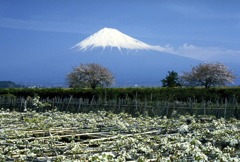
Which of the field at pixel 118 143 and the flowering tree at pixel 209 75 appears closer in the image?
the field at pixel 118 143

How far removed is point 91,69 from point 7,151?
96.0ft

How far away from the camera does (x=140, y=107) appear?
15.0m

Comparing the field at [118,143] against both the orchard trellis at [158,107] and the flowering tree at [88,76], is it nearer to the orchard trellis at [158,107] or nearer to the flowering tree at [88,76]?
the orchard trellis at [158,107]

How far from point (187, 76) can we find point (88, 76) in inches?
320

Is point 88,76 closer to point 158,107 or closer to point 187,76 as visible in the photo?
point 187,76

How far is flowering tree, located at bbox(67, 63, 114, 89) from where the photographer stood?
114 feet

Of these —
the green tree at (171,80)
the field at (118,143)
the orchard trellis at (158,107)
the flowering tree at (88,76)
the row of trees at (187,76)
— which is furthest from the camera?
the flowering tree at (88,76)

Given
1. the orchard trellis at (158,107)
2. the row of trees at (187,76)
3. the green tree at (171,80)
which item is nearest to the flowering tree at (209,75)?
the row of trees at (187,76)

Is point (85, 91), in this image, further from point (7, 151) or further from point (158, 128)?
point (7, 151)

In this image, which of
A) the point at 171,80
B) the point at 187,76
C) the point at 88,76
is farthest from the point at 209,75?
the point at 88,76

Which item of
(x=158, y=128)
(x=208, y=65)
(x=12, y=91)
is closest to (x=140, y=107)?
(x=158, y=128)

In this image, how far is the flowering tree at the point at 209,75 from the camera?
33750 mm

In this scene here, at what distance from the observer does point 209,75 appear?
3362 cm

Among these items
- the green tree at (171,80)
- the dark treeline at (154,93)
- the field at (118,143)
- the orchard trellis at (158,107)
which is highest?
the green tree at (171,80)
